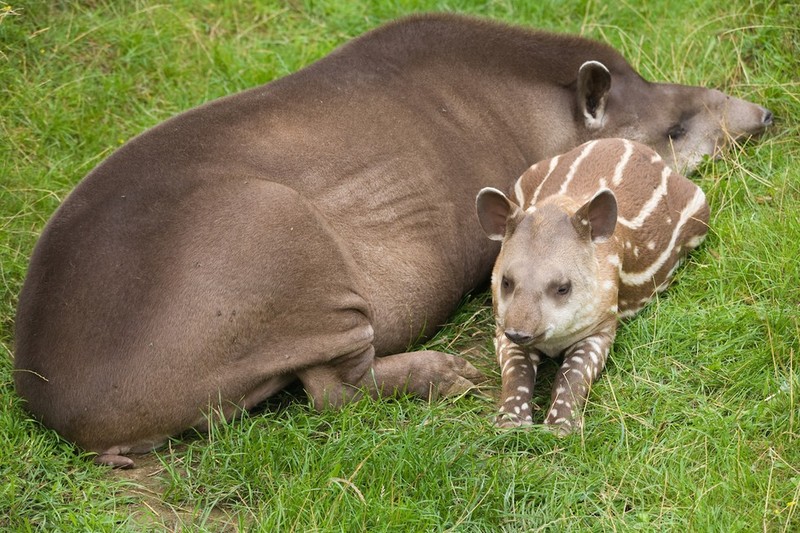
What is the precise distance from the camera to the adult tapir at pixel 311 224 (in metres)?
5.78

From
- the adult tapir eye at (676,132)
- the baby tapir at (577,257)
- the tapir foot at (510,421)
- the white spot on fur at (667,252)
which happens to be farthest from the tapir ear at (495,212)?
the adult tapir eye at (676,132)

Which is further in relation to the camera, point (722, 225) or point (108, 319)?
point (722, 225)

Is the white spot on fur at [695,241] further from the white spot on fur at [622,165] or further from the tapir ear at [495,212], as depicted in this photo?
the tapir ear at [495,212]

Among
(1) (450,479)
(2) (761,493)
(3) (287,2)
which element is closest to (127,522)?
(1) (450,479)

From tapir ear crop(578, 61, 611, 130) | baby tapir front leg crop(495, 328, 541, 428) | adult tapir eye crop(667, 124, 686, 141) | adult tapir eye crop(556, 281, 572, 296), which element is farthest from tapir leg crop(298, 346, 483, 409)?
adult tapir eye crop(667, 124, 686, 141)

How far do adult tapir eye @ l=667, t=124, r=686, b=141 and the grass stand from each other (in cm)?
31

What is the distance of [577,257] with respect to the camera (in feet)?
19.9

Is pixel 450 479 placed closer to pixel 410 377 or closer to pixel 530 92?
pixel 410 377

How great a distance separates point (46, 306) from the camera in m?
5.82

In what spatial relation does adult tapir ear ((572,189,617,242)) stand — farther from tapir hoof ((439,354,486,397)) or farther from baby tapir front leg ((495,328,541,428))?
tapir hoof ((439,354,486,397))

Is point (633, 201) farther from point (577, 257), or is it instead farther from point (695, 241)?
point (577, 257)

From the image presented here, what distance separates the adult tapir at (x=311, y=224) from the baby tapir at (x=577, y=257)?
55 cm

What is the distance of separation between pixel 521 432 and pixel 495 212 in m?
1.30

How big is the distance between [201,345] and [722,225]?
11.6ft
